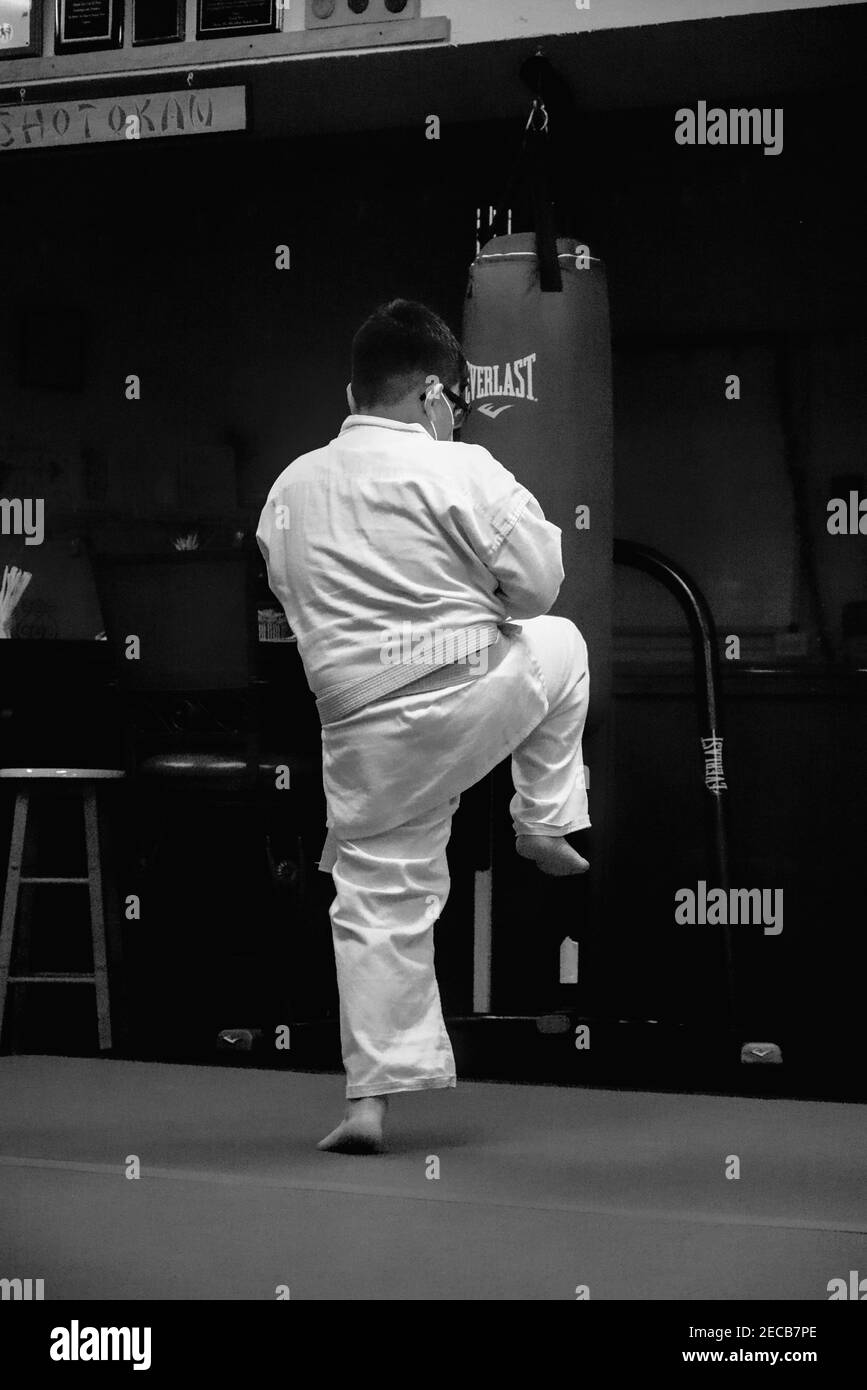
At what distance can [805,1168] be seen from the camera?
2.32 meters

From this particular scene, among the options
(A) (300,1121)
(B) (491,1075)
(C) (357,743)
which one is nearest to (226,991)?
(B) (491,1075)

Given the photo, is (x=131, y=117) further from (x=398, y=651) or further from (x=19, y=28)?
(x=398, y=651)

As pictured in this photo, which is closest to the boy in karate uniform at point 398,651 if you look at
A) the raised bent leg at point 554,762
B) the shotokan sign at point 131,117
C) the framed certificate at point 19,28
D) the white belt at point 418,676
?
the white belt at point 418,676

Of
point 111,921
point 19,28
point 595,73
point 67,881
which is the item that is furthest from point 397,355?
point 19,28

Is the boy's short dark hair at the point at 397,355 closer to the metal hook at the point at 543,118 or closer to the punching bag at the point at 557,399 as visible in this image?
the punching bag at the point at 557,399

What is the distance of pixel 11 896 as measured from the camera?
3.85 metres

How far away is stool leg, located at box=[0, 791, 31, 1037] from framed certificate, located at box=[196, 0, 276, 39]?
198cm

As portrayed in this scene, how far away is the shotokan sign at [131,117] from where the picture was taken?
4.39 meters

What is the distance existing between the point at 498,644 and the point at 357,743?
0.87 feet

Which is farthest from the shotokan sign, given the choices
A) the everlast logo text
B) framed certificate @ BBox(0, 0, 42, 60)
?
the everlast logo text

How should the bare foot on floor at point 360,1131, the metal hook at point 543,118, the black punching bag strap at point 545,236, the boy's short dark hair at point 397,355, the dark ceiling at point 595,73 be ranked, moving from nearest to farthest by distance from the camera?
the bare foot on floor at point 360,1131 → the boy's short dark hair at point 397,355 → the black punching bag strap at point 545,236 → the metal hook at point 543,118 → the dark ceiling at point 595,73

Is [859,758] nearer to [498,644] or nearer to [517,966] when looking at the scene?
[517,966]

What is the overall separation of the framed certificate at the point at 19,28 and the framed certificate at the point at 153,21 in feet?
0.85

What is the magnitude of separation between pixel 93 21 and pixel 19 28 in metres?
0.23
